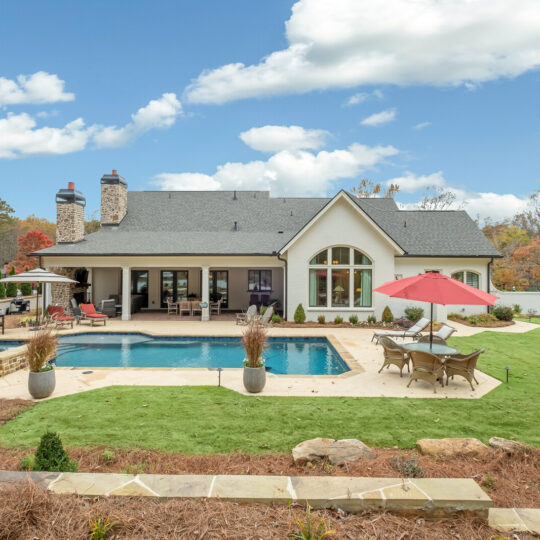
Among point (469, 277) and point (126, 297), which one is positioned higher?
Answer: point (469, 277)

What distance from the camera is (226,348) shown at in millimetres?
13102

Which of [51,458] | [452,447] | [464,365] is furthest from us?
[464,365]

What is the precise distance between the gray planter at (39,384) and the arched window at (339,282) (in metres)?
11.8

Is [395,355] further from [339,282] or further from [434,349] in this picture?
[339,282]

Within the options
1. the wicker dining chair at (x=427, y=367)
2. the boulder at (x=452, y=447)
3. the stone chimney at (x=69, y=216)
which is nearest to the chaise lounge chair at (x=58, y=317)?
the stone chimney at (x=69, y=216)

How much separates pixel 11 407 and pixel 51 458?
3.51 meters

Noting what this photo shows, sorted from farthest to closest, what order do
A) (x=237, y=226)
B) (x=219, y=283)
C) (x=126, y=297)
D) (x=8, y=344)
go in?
(x=219, y=283) → (x=237, y=226) → (x=126, y=297) → (x=8, y=344)

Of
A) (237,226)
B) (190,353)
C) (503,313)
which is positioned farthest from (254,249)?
(503,313)

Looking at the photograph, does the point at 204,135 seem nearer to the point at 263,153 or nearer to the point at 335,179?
the point at 263,153

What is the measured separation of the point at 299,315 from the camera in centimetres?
1662

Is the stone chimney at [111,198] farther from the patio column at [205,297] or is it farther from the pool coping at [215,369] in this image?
the pool coping at [215,369]

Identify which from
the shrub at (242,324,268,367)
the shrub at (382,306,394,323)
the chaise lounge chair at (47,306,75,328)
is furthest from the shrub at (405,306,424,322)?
the chaise lounge chair at (47,306,75,328)

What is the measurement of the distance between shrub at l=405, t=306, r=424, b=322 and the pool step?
46.0ft

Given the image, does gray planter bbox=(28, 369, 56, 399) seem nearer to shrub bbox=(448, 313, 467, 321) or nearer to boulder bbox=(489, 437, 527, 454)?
boulder bbox=(489, 437, 527, 454)
